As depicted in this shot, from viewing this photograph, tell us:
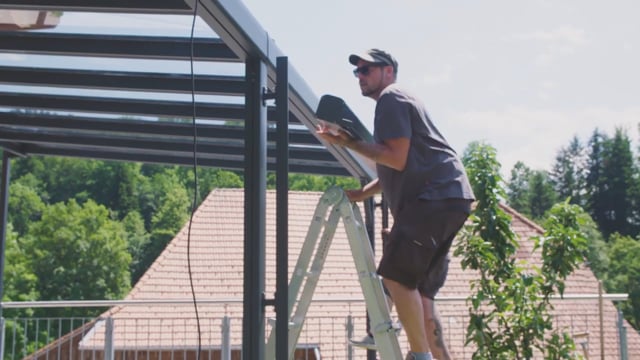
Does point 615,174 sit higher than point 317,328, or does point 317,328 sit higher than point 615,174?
point 615,174

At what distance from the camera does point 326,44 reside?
39.3 feet

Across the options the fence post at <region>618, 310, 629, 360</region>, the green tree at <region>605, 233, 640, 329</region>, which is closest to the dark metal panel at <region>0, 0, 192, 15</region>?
the fence post at <region>618, 310, 629, 360</region>

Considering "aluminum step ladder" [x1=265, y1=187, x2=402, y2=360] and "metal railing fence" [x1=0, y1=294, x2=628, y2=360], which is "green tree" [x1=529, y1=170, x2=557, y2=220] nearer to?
"metal railing fence" [x1=0, y1=294, x2=628, y2=360]

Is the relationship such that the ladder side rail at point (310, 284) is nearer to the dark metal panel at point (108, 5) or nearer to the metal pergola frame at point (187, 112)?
the metal pergola frame at point (187, 112)

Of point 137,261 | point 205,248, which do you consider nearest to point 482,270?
point 205,248

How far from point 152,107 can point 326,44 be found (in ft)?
27.1

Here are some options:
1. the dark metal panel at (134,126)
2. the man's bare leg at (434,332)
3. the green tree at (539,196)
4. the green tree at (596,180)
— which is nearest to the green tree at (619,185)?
the green tree at (596,180)

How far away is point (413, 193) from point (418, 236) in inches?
6.5

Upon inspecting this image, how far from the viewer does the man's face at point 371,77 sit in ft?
9.29

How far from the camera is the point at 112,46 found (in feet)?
9.74

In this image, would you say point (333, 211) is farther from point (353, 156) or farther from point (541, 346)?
point (541, 346)

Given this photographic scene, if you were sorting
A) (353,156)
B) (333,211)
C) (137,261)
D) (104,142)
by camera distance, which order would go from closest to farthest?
(333,211)
(353,156)
(104,142)
(137,261)

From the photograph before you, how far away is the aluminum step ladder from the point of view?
257 centimetres

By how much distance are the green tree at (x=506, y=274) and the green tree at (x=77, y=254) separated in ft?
97.9
